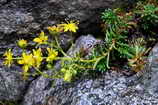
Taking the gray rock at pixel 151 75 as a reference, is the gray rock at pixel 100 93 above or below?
below

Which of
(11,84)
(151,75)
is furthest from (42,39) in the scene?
(11,84)

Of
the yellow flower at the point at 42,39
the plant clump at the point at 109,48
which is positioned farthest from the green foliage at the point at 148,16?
Result: the yellow flower at the point at 42,39

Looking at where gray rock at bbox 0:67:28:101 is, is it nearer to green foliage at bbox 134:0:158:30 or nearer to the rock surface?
the rock surface

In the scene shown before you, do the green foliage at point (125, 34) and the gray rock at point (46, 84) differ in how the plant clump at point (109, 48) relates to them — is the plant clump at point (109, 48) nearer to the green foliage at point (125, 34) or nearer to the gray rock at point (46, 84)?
the green foliage at point (125, 34)

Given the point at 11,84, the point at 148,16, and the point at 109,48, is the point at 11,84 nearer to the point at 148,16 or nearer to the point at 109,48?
the point at 109,48

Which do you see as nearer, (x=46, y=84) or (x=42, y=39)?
(x=42, y=39)

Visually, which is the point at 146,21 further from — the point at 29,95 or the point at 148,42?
the point at 29,95

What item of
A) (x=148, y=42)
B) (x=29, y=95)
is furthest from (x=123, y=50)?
(x=29, y=95)

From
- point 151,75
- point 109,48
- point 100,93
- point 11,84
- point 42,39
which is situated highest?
point 42,39

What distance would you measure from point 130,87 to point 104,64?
12.0 inches

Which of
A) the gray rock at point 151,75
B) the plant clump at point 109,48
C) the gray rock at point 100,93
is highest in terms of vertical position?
the plant clump at point 109,48

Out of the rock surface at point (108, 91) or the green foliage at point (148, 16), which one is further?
the green foliage at point (148, 16)

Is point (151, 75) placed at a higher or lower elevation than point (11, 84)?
higher

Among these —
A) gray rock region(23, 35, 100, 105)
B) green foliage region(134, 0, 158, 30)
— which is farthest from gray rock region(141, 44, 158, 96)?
gray rock region(23, 35, 100, 105)
